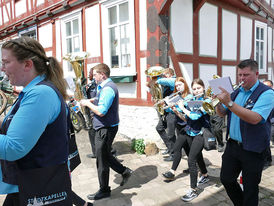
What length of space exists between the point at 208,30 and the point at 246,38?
10.00ft

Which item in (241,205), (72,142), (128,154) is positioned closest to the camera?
(72,142)

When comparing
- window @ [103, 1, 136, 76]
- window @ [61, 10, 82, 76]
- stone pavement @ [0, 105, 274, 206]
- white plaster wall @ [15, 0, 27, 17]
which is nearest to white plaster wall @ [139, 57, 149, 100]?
window @ [103, 1, 136, 76]

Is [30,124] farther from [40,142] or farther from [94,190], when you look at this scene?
[94,190]

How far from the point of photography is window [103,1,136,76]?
22.4 feet

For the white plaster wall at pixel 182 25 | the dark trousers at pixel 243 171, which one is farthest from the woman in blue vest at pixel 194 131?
the white plaster wall at pixel 182 25

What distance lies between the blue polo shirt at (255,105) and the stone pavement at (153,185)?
119 centimetres

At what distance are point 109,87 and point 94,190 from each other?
1.56 m

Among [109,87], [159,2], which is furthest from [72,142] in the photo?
[159,2]

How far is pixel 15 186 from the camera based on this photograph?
139 cm

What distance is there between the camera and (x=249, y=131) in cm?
228

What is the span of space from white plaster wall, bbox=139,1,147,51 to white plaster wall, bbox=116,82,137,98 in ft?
3.59

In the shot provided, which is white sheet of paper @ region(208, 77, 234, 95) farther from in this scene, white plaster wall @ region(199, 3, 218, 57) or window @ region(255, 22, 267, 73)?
window @ region(255, 22, 267, 73)

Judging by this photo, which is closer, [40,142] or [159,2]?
[40,142]

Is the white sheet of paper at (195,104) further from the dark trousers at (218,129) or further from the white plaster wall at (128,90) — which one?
the white plaster wall at (128,90)
